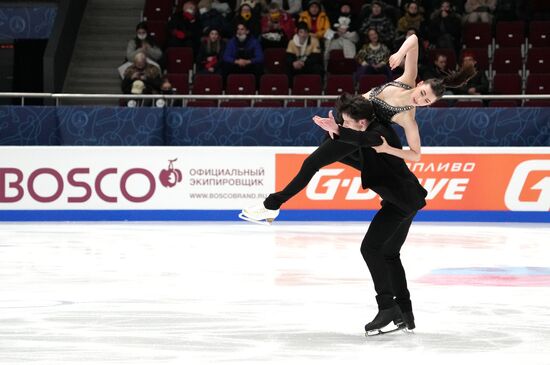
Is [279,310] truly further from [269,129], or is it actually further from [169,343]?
[269,129]

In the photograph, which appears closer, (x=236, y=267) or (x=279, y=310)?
(x=279, y=310)

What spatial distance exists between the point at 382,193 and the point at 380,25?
436 inches

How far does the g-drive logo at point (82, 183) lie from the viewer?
14500 millimetres

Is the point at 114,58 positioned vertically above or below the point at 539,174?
above

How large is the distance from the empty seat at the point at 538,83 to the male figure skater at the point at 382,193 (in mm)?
10383

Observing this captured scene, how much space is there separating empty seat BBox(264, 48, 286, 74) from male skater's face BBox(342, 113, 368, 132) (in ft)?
35.3

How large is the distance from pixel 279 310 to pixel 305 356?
1.60 m

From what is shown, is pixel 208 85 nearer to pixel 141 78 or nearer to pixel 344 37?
pixel 141 78

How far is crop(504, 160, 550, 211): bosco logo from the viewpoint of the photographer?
14500mm

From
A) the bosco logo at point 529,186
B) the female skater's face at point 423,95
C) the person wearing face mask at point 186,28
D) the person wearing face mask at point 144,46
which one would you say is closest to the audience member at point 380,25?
the person wearing face mask at point 186,28

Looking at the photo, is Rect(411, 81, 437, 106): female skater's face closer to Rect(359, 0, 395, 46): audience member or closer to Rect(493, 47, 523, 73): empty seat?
Rect(359, 0, 395, 46): audience member

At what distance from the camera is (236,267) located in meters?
9.64

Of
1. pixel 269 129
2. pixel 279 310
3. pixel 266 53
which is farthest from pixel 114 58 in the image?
pixel 279 310

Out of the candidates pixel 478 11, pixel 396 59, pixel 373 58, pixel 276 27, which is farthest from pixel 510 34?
pixel 396 59
